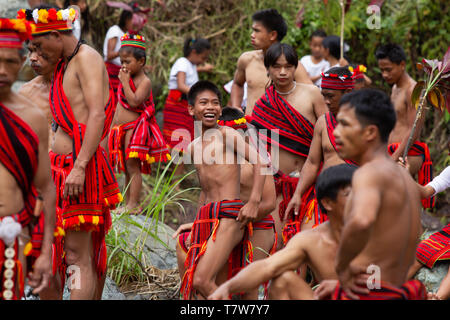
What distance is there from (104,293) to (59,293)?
89 cm

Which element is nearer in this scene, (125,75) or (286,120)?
(286,120)

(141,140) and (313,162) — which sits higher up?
(313,162)

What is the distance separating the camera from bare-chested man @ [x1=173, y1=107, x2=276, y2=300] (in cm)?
503

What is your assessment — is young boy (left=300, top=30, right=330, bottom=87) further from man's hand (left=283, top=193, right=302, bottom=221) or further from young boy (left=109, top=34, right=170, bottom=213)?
man's hand (left=283, top=193, right=302, bottom=221)

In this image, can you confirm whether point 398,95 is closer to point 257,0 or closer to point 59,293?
point 257,0

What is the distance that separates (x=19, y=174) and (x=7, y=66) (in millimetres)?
549

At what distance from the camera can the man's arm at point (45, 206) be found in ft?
11.9

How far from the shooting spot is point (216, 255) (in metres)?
4.69

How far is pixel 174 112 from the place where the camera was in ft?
29.1

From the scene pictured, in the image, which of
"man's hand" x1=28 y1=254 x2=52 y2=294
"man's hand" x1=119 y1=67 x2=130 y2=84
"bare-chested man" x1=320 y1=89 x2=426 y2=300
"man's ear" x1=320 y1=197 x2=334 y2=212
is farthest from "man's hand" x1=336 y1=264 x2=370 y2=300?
"man's hand" x1=119 y1=67 x2=130 y2=84

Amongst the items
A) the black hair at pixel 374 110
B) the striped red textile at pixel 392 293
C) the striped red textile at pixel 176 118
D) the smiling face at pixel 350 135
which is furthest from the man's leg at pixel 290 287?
the striped red textile at pixel 176 118

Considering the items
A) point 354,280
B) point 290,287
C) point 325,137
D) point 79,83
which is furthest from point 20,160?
point 325,137

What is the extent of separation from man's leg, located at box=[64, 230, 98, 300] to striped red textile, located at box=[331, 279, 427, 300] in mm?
1803

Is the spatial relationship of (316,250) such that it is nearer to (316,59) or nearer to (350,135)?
(350,135)
